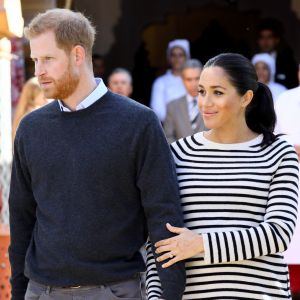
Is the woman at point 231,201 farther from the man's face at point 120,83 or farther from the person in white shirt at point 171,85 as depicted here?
the person in white shirt at point 171,85

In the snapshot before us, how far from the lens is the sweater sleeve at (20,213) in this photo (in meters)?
3.75

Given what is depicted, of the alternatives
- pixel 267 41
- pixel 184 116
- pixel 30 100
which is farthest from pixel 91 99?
pixel 267 41

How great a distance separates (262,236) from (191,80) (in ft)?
18.0

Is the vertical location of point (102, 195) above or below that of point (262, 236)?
above

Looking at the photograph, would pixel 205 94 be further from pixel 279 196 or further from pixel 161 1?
pixel 161 1

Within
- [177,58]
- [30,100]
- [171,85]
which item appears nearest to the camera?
[30,100]

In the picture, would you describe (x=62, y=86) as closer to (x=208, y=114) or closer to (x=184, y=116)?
(x=208, y=114)

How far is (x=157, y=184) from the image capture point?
11.6 feet

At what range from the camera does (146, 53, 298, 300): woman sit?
136 inches

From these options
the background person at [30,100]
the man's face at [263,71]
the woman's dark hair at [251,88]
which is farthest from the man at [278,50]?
the woman's dark hair at [251,88]

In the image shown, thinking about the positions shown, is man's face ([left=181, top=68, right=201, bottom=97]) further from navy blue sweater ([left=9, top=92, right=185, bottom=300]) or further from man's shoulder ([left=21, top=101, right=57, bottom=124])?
navy blue sweater ([left=9, top=92, right=185, bottom=300])

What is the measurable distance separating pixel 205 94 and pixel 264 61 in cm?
650

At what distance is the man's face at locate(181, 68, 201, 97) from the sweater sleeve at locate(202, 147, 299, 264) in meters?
5.23

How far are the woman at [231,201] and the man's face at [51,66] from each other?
0.47 meters
